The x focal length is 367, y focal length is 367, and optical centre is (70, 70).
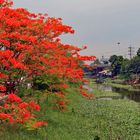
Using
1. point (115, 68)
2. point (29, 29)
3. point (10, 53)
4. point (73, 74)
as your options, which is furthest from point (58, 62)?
point (115, 68)

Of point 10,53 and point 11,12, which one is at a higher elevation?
point 11,12

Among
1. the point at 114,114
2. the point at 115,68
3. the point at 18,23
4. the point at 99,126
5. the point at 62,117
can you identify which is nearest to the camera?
the point at 18,23

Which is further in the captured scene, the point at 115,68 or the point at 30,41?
the point at 115,68

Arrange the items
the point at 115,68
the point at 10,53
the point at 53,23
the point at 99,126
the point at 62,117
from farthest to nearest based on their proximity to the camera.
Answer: the point at 115,68
the point at 62,117
the point at 99,126
the point at 53,23
the point at 10,53

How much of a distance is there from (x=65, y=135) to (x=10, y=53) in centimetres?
542

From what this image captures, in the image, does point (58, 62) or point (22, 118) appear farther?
point (58, 62)

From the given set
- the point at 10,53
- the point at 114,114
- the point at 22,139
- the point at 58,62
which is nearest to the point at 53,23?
the point at 58,62

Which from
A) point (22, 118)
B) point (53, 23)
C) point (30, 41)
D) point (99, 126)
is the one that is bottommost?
point (99, 126)

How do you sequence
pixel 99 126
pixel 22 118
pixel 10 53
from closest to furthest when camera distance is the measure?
pixel 22 118, pixel 10 53, pixel 99 126

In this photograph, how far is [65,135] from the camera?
62.6 ft

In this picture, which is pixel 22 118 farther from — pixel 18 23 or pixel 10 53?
pixel 18 23

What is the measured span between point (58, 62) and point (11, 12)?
465 cm

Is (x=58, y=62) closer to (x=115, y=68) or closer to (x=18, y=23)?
(x=18, y=23)

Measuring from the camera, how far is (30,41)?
60.3ft
